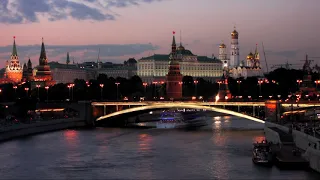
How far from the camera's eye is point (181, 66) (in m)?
191

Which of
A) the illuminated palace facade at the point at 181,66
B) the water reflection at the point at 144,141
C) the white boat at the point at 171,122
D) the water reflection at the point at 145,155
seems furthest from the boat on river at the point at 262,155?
the illuminated palace facade at the point at 181,66

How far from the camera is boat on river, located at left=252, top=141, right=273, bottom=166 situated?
4512cm

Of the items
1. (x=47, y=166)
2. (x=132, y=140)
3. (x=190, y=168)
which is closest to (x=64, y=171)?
(x=47, y=166)

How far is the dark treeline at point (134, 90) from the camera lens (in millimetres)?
104581

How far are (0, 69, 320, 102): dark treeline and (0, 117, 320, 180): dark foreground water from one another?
112 ft

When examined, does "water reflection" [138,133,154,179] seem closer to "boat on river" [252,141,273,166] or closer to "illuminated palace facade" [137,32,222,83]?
"boat on river" [252,141,273,166]

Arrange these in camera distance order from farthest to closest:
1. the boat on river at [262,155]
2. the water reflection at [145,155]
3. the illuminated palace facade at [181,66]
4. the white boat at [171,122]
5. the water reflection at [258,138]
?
the illuminated palace facade at [181,66] → the white boat at [171,122] → the water reflection at [258,138] → the boat on river at [262,155] → the water reflection at [145,155]

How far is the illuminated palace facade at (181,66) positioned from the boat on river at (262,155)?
137754mm

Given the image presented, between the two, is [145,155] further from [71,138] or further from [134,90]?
[134,90]

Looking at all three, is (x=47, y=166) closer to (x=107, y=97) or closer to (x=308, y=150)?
(x=308, y=150)

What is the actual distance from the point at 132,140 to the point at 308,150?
2277 centimetres

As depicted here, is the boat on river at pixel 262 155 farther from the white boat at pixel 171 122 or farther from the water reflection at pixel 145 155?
the white boat at pixel 171 122

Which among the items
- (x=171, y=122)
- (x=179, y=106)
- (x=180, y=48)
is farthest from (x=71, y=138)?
(x=180, y=48)

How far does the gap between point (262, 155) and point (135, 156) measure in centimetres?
919
